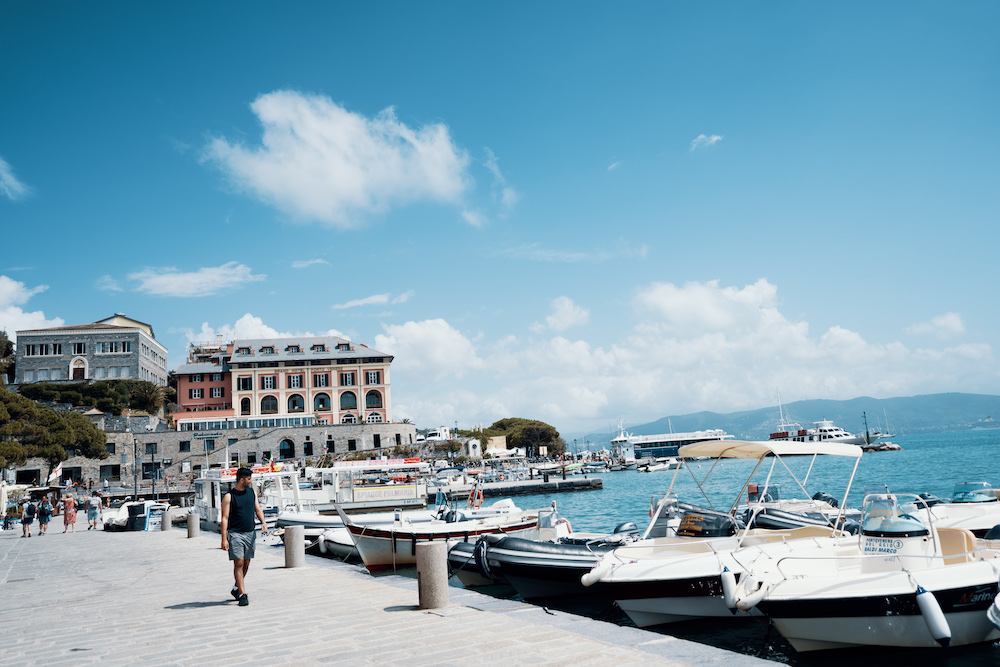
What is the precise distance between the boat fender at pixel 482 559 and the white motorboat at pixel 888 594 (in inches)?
245

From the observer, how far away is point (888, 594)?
906 cm

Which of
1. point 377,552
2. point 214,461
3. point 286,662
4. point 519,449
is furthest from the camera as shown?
point 519,449

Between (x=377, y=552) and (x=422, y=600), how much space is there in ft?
29.9

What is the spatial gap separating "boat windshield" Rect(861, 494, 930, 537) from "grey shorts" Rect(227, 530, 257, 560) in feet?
29.2

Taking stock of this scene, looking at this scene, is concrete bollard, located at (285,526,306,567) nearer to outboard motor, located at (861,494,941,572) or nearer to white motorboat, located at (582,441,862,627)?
white motorboat, located at (582,441,862,627)

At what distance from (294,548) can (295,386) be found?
260 feet

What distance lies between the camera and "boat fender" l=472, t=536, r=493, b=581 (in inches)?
586

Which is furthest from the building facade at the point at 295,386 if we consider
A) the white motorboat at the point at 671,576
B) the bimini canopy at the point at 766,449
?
the white motorboat at the point at 671,576

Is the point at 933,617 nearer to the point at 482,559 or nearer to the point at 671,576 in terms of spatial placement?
the point at 671,576

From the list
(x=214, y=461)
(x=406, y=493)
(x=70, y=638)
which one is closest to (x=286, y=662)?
(x=70, y=638)

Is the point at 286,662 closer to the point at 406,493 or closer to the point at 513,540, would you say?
the point at 513,540

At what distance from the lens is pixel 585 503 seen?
56125mm

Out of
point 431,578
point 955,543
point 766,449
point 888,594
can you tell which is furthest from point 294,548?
point 955,543

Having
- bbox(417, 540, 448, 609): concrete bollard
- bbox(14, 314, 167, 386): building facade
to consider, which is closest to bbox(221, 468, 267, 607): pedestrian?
bbox(417, 540, 448, 609): concrete bollard
